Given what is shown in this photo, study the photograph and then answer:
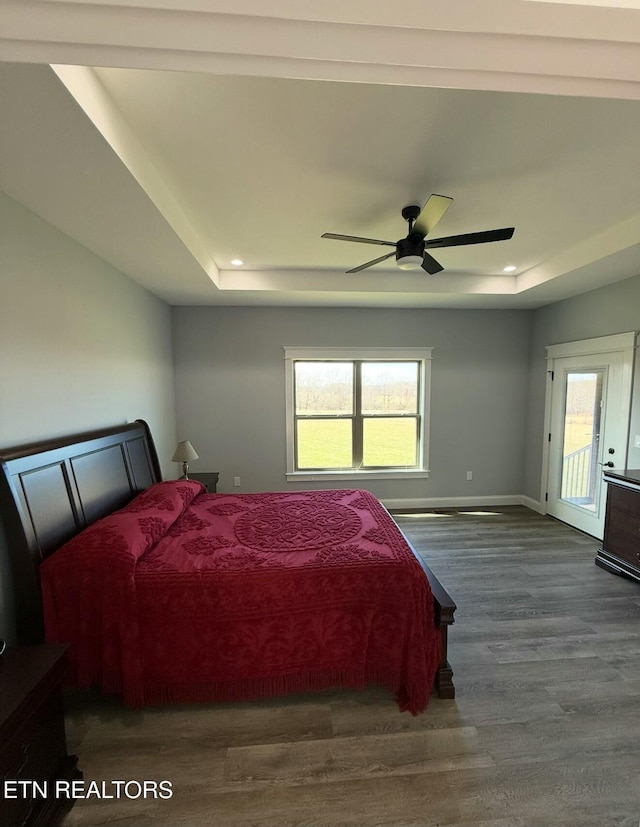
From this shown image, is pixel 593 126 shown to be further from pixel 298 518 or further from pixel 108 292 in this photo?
pixel 108 292

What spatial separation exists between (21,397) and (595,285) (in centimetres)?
500

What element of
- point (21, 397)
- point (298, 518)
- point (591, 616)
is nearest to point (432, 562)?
point (591, 616)

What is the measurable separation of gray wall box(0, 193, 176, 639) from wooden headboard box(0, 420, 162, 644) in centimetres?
12

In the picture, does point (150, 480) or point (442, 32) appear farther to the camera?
point (150, 480)

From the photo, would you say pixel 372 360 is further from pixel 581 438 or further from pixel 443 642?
pixel 443 642

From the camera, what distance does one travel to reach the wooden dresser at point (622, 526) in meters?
2.95

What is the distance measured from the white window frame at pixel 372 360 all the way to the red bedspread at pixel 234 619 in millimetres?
2685

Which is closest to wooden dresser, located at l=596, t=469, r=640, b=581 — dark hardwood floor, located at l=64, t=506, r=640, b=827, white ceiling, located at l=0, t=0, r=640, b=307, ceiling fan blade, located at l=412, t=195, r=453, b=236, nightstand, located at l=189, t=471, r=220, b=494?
dark hardwood floor, located at l=64, t=506, r=640, b=827

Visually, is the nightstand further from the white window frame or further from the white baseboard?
the white baseboard

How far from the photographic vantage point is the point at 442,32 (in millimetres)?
925

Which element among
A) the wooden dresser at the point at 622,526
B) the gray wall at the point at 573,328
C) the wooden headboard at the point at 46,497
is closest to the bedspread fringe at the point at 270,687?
the wooden headboard at the point at 46,497

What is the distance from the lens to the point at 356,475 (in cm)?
472

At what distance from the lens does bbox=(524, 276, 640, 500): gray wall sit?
3.39 metres

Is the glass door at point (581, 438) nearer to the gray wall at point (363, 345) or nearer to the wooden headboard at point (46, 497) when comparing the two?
the gray wall at point (363, 345)
